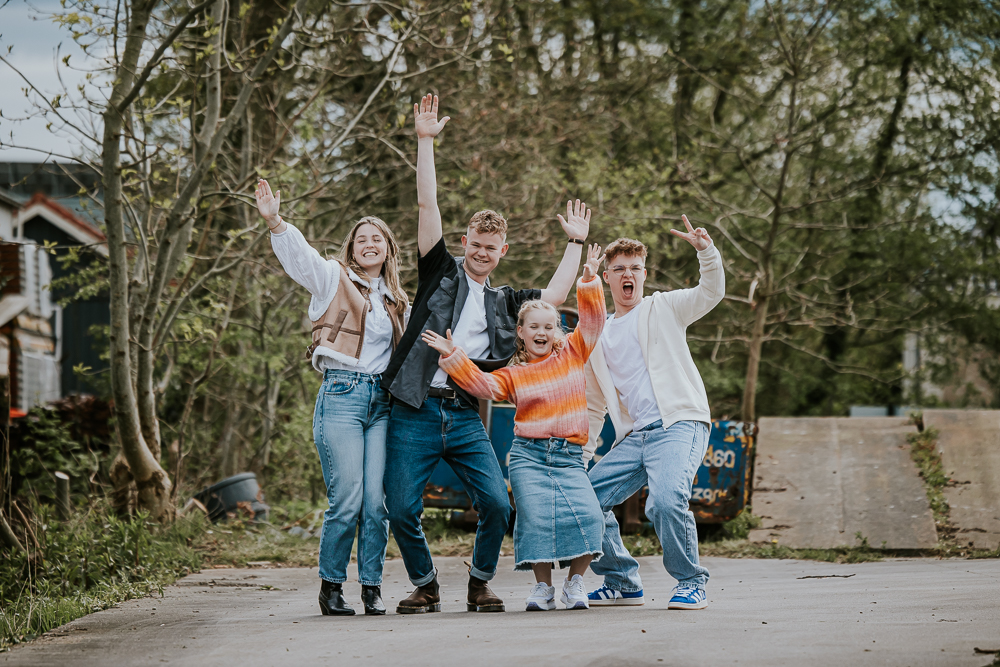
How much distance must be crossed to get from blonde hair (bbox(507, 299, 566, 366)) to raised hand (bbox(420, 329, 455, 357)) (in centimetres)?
44

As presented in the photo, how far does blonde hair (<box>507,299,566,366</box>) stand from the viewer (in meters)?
4.90

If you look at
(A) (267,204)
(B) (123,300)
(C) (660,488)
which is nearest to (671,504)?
(C) (660,488)

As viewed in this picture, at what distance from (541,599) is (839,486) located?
443 centimetres

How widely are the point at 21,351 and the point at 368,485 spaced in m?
15.1

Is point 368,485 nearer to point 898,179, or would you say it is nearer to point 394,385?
point 394,385

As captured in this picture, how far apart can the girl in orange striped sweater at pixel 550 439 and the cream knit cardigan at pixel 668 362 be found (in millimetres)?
214

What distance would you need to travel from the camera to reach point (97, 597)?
554cm

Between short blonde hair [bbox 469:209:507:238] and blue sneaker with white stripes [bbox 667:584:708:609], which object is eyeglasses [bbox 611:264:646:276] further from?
blue sneaker with white stripes [bbox 667:584:708:609]

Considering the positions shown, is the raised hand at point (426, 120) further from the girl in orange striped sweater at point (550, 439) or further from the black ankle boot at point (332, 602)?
the black ankle boot at point (332, 602)

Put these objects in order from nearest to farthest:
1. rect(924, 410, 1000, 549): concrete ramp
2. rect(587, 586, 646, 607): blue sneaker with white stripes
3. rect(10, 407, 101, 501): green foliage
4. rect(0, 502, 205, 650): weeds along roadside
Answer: rect(587, 586, 646, 607): blue sneaker with white stripes
rect(0, 502, 205, 650): weeds along roadside
rect(924, 410, 1000, 549): concrete ramp
rect(10, 407, 101, 501): green foliage

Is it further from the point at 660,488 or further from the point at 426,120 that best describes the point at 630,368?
the point at 426,120

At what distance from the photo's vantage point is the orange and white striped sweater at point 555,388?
15.9 ft

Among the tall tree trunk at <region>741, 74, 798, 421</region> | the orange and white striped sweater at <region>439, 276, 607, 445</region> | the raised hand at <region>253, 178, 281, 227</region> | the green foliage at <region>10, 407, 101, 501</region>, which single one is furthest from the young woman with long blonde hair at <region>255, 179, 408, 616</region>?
the tall tree trunk at <region>741, 74, 798, 421</region>

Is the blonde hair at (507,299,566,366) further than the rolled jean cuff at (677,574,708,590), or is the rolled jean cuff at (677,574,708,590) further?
the blonde hair at (507,299,566,366)
